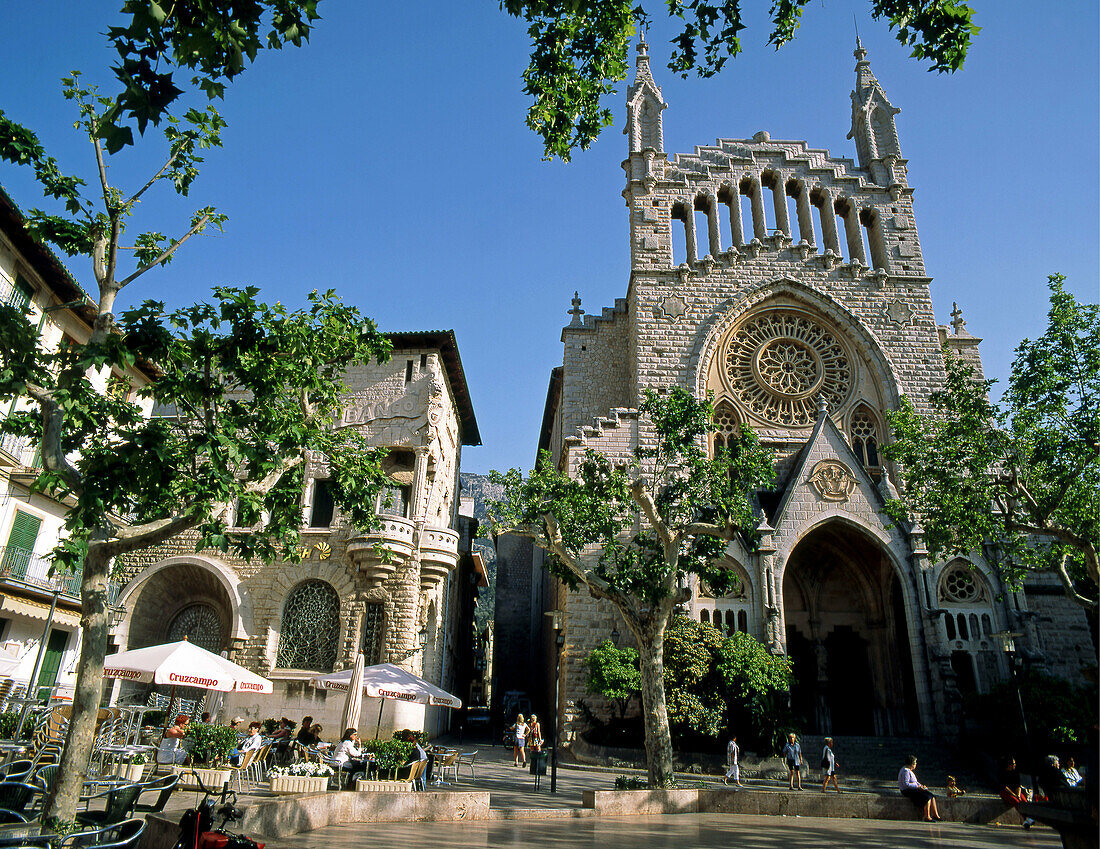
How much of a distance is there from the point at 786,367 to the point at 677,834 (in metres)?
20.5

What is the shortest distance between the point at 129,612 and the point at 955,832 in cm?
2273

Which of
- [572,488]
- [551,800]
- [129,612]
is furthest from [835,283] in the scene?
[129,612]

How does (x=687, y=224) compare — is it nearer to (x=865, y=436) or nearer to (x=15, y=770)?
(x=865, y=436)

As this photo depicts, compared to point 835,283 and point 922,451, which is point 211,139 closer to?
point 922,451

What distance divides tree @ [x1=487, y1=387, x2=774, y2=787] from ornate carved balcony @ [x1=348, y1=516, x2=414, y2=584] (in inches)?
208

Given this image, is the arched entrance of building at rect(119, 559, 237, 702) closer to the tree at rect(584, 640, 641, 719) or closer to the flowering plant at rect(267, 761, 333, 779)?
the flowering plant at rect(267, 761, 333, 779)

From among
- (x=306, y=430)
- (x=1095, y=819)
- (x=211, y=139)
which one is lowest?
(x=1095, y=819)

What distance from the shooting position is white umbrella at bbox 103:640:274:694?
13125mm

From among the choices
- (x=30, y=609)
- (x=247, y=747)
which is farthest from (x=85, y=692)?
(x=30, y=609)

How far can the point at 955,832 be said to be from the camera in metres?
10.8

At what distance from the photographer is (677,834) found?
31.2ft

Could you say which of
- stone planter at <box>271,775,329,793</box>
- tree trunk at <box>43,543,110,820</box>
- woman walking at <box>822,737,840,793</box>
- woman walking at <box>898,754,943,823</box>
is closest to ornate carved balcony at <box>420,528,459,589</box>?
stone planter at <box>271,775,329,793</box>

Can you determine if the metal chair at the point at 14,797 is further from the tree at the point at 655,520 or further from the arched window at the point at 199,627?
the arched window at the point at 199,627

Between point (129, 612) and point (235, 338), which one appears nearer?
point (235, 338)
